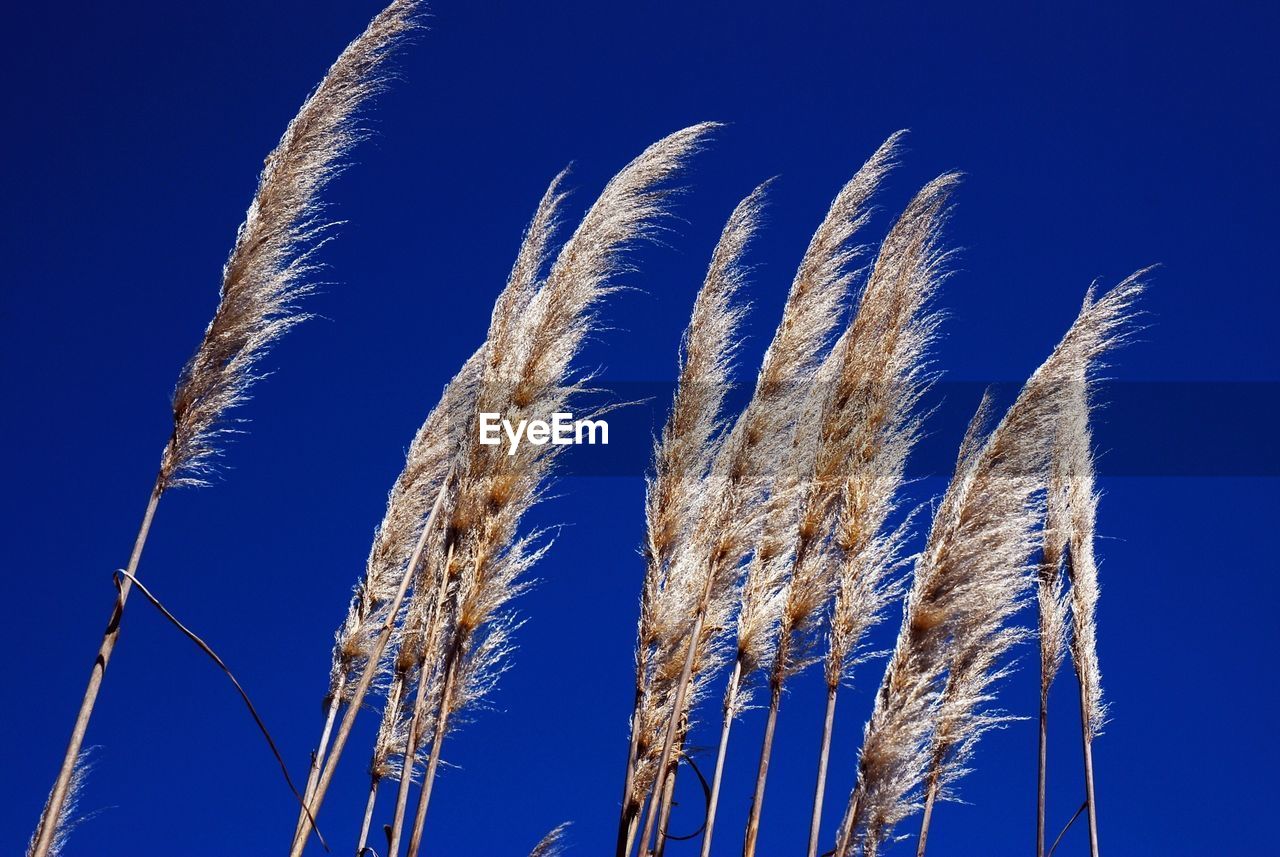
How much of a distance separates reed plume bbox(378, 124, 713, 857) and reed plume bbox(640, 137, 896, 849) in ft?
1.68

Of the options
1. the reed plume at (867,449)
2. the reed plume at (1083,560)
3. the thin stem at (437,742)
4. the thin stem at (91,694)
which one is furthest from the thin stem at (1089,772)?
the thin stem at (91,694)

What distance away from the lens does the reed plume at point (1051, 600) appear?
4230 millimetres

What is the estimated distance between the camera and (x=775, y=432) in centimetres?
348

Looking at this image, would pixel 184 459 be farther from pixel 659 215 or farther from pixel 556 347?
pixel 659 215

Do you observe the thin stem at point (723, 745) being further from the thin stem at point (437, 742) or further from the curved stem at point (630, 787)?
the thin stem at point (437, 742)

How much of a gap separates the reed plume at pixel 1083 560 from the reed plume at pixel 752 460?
123 centimetres

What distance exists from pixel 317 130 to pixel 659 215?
100 cm

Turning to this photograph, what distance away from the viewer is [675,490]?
346 centimetres

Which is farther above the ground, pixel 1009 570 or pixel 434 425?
pixel 434 425

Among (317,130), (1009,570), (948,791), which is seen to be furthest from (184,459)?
(948,791)

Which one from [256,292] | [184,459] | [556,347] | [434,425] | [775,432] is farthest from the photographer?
[434,425]

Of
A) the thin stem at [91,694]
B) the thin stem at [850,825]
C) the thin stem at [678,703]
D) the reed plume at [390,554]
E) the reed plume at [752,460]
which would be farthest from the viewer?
the reed plume at [390,554]

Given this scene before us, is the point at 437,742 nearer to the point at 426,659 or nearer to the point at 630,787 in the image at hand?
the point at 426,659

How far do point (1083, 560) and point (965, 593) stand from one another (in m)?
1.57
